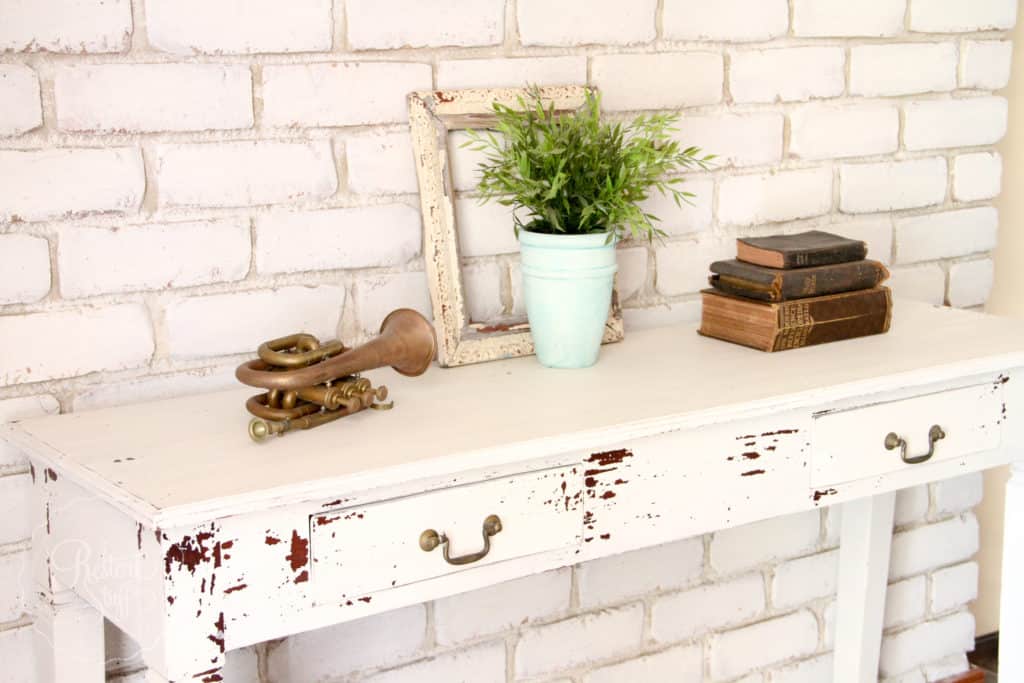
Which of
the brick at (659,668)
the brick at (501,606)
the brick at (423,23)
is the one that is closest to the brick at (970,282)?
the brick at (659,668)

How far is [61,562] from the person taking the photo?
4.40ft

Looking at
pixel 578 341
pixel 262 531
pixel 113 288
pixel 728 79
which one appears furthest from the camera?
pixel 728 79

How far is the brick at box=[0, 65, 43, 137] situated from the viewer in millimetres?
1340

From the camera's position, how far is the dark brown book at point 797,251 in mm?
1687

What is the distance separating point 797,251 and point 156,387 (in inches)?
33.6

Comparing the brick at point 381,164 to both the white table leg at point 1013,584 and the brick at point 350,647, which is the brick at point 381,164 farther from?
the white table leg at point 1013,584

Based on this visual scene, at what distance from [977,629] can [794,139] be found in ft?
3.63

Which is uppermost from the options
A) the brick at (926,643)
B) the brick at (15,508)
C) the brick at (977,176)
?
the brick at (977,176)

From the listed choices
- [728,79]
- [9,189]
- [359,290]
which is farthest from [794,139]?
[9,189]

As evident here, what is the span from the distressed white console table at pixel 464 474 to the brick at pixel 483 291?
5.0 inches

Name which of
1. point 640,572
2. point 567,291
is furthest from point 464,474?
point 640,572

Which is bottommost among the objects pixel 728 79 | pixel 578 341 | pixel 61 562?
pixel 61 562

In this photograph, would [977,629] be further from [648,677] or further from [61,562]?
[61,562]

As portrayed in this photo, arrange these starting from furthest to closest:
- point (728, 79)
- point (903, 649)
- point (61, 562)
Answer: point (903, 649) → point (728, 79) → point (61, 562)
